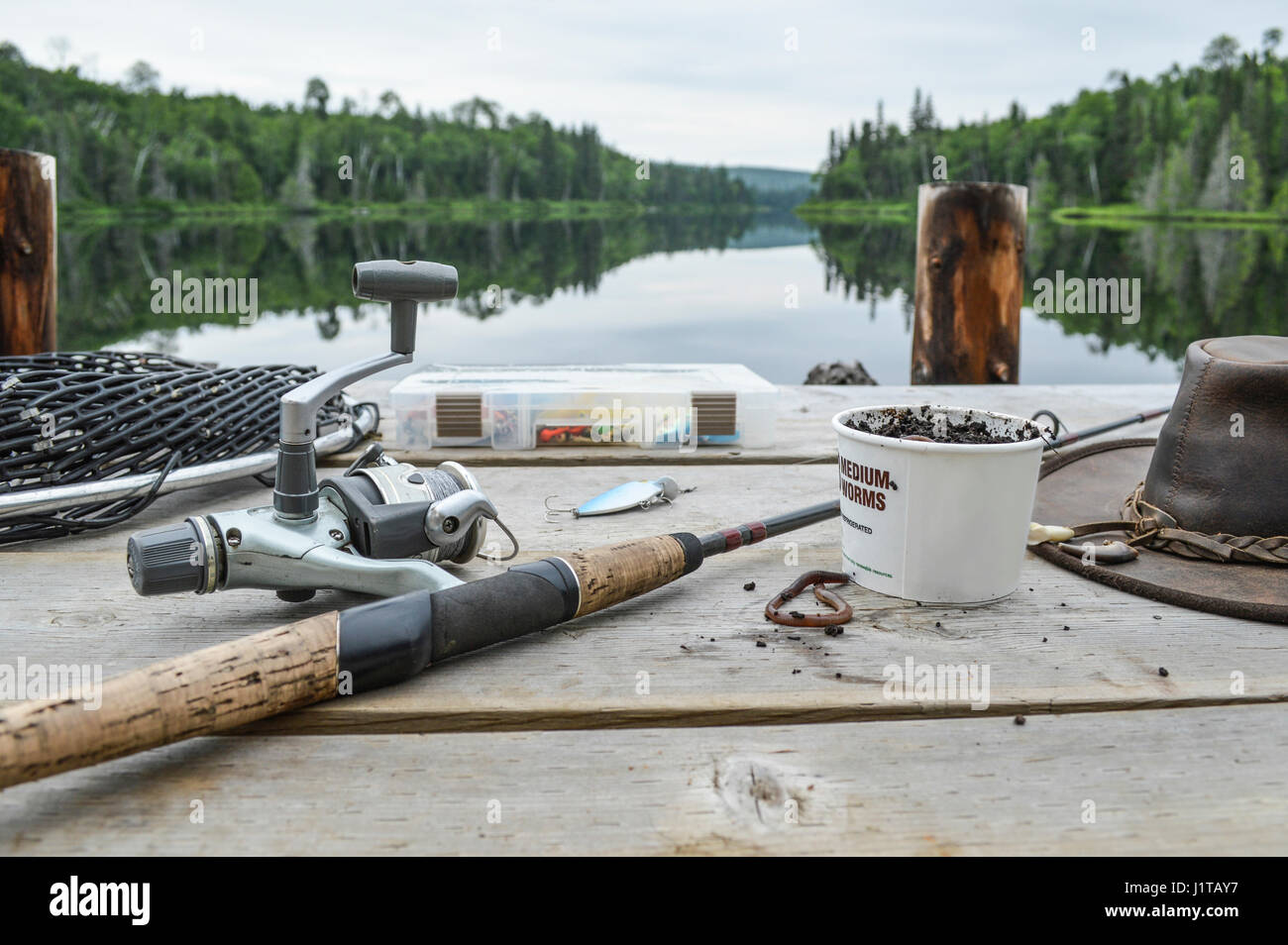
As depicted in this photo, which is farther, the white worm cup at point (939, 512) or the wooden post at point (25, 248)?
the wooden post at point (25, 248)

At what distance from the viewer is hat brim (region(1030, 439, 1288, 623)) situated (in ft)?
5.34

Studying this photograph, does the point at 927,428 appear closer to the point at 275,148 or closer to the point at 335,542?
the point at 335,542

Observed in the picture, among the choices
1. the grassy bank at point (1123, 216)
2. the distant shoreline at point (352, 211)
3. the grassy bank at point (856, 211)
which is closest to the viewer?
the distant shoreline at point (352, 211)

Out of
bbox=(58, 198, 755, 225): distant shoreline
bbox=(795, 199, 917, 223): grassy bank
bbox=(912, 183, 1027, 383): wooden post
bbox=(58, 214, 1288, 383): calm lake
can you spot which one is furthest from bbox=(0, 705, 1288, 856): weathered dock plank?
bbox=(795, 199, 917, 223): grassy bank

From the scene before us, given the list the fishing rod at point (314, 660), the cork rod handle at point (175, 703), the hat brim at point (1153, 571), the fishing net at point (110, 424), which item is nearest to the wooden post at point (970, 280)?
the hat brim at point (1153, 571)

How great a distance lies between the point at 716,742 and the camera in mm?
1214

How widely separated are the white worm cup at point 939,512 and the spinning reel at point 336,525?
2.07ft

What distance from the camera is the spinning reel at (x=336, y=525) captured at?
1430mm

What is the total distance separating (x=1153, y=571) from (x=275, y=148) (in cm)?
7358

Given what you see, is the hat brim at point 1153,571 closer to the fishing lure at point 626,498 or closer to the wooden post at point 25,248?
the fishing lure at point 626,498

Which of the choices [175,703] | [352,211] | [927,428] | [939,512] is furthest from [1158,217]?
[175,703]

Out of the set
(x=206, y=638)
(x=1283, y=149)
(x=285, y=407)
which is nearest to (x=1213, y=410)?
(x=285, y=407)
